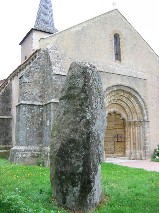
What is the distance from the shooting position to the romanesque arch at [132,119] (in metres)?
17.3

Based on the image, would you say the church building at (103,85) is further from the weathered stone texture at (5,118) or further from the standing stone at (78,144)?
the standing stone at (78,144)

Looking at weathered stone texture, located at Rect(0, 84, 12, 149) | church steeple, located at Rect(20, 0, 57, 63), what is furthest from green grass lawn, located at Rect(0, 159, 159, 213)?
church steeple, located at Rect(20, 0, 57, 63)

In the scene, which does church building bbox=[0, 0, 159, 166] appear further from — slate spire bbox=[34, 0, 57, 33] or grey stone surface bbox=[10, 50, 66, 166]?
slate spire bbox=[34, 0, 57, 33]

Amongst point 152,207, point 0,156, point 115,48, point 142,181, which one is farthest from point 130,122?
point 152,207

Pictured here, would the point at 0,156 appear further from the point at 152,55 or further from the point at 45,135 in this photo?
the point at 152,55

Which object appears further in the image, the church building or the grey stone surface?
the church building

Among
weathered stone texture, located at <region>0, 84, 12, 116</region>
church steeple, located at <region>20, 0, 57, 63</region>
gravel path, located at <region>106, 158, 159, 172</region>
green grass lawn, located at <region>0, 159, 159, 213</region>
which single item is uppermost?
church steeple, located at <region>20, 0, 57, 63</region>

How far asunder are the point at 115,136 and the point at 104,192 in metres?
11.2

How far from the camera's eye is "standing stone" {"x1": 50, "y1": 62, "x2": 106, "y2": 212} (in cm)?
546

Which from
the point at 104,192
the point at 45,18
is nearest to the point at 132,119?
the point at 104,192

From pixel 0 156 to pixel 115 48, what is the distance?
9.36 m

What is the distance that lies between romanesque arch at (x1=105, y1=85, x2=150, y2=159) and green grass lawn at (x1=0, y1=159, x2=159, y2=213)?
27.2 ft

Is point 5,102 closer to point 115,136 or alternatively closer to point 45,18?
point 115,136

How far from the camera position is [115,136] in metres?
17.7
